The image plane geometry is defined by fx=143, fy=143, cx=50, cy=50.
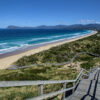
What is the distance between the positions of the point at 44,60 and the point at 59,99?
16.1 m

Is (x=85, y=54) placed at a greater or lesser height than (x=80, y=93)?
lesser

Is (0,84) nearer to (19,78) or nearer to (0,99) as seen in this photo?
(0,99)

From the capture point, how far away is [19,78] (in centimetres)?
1176

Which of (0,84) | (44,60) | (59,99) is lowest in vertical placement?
(44,60)

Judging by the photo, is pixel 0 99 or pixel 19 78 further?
pixel 19 78

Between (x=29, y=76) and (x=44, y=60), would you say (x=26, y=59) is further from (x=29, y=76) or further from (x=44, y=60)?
(x=29, y=76)

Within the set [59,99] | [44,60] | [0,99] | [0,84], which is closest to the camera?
[0,84]

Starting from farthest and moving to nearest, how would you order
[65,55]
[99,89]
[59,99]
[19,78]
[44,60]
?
[65,55], [44,60], [19,78], [99,89], [59,99]

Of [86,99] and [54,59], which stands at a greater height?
[86,99]

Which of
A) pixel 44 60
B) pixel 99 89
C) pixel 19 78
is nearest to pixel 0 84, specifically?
pixel 99 89

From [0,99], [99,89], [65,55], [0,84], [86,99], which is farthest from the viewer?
[65,55]

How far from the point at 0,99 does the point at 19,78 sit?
6.02 m

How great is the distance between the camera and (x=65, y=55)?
24.4 meters

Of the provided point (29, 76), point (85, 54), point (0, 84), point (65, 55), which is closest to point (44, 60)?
point (65, 55)
